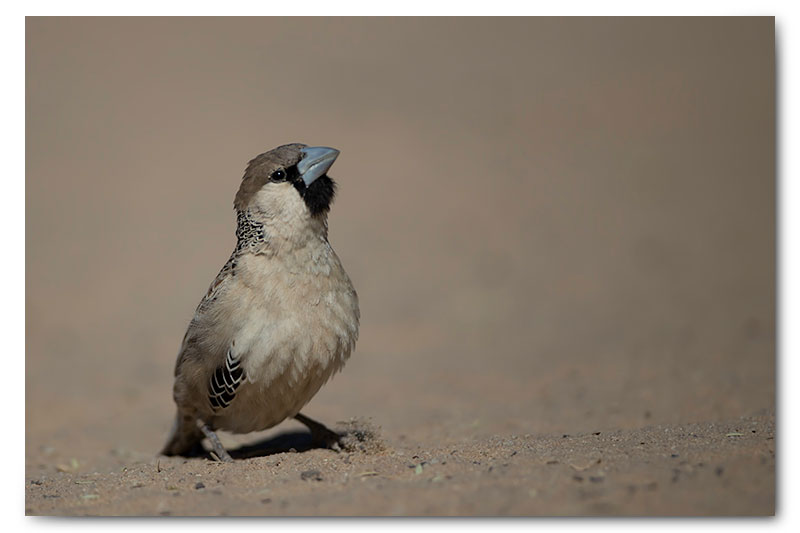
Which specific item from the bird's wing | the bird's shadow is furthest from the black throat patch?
the bird's shadow

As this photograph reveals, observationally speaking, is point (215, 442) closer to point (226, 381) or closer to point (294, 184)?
point (226, 381)

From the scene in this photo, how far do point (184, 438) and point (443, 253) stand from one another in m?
4.89

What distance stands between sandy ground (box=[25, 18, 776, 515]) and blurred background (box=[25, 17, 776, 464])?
32 millimetres

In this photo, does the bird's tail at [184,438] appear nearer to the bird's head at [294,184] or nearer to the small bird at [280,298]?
the small bird at [280,298]

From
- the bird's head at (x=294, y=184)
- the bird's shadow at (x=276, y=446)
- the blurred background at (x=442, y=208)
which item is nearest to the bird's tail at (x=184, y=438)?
the bird's shadow at (x=276, y=446)

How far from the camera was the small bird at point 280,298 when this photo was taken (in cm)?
484

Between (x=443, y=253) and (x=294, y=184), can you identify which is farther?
(x=443, y=253)

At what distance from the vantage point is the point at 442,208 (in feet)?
33.8

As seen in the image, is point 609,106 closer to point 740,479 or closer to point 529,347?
point 529,347

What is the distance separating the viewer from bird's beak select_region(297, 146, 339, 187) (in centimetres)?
482

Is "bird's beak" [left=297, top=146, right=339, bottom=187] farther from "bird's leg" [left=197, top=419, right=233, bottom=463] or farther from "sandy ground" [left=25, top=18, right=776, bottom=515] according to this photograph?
"bird's leg" [left=197, top=419, right=233, bottom=463]

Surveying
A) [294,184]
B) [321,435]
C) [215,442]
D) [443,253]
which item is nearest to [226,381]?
[215,442]

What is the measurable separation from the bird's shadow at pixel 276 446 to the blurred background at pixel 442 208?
0.61 m
